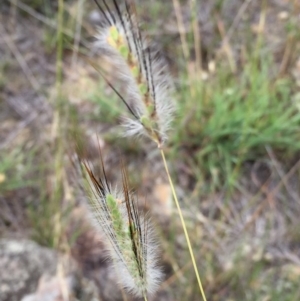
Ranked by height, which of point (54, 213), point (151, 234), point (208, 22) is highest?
point (208, 22)

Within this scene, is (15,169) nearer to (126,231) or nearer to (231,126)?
(231,126)

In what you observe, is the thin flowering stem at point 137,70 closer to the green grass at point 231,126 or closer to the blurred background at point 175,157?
the blurred background at point 175,157

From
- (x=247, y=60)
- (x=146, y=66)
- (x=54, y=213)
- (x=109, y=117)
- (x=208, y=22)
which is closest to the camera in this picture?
(x=146, y=66)

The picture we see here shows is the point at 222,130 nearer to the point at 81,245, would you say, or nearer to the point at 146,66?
the point at 81,245

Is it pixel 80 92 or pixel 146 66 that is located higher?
pixel 80 92

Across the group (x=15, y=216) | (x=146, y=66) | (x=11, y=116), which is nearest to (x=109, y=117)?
(x=11, y=116)

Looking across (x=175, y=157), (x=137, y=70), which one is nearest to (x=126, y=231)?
(x=137, y=70)

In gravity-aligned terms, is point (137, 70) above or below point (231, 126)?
below

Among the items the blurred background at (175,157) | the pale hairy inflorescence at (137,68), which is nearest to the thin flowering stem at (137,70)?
the pale hairy inflorescence at (137,68)
